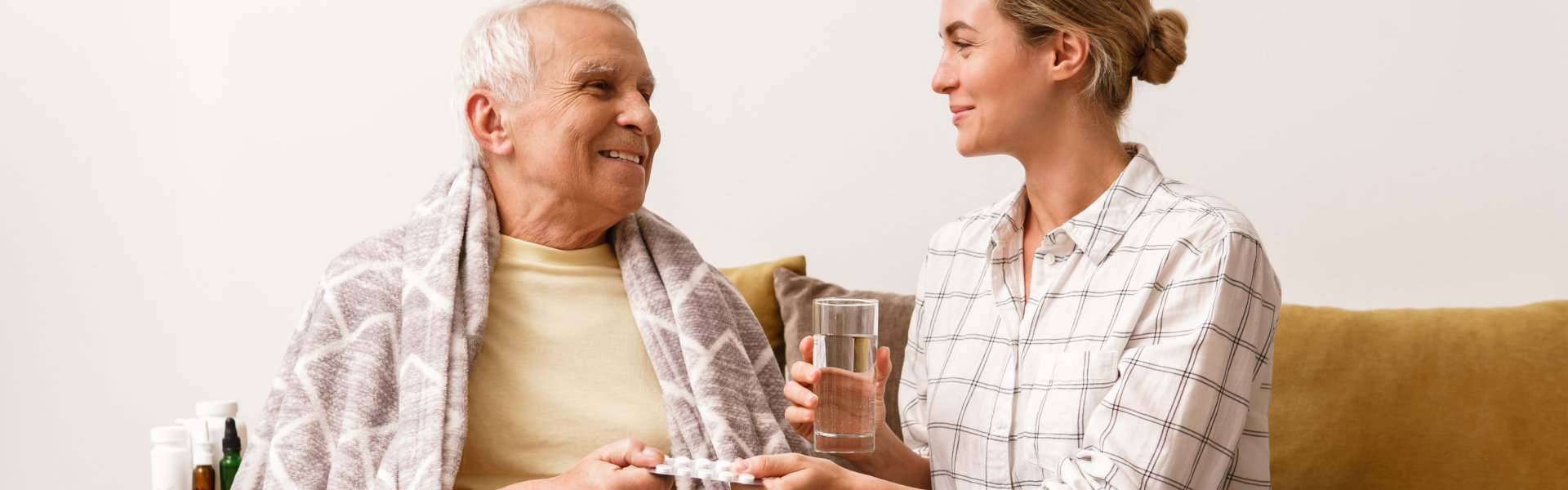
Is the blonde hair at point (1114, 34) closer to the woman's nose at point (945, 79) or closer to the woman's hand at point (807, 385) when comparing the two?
the woman's nose at point (945, 79)

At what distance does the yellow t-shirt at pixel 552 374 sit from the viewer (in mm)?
1531

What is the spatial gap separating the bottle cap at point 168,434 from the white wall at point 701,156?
78cm

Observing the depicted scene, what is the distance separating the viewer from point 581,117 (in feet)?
5.15

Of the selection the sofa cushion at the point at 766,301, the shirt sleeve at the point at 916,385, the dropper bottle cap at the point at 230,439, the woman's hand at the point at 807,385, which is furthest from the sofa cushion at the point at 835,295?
the dropper bottle cap at the point at 230,439

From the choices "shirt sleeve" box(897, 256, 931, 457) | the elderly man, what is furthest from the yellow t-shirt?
"shirt sleeve" box(897, 256, 931, 457)

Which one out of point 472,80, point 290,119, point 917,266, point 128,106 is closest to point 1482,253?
point 917,266

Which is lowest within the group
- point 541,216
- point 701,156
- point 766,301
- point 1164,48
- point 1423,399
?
point 1423,399

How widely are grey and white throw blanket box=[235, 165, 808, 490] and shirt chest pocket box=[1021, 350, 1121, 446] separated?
389 mm

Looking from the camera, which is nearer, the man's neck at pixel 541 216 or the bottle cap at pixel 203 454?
the man's neck at pixel 541 216

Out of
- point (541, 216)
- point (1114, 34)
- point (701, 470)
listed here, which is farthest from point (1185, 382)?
point (541, 216)

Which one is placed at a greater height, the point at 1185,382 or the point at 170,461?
the point at 1185,382

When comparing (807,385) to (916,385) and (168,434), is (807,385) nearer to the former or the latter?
(916,385)

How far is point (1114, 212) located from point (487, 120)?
94cm

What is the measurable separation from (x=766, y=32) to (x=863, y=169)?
0.45 metres
